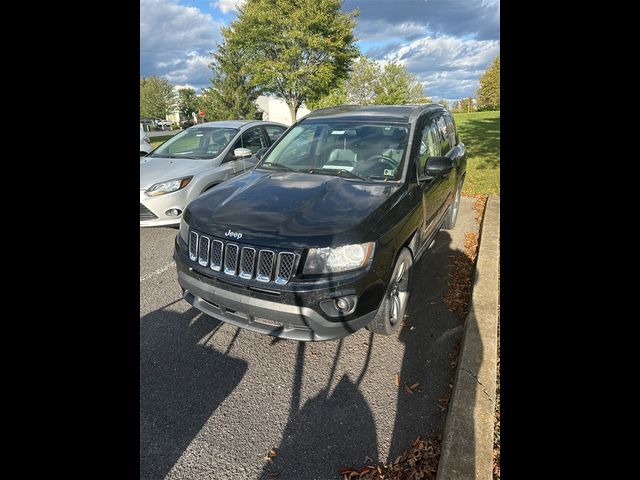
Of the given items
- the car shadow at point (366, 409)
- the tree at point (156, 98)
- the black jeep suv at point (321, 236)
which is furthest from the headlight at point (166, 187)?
the tree at point (156, 98)

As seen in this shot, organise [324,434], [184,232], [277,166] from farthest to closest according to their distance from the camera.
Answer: [277,166] → [184,232] → [324,434]

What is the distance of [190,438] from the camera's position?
232 cm

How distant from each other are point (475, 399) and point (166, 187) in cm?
473

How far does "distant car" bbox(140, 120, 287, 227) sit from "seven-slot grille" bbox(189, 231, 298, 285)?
99.9 inches

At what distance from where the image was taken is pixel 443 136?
508 cm

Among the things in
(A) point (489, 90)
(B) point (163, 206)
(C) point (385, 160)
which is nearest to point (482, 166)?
(C) point (385, 160)

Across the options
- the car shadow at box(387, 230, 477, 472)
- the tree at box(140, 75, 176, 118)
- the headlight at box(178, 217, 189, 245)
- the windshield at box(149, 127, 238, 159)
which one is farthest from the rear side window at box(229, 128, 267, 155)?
the tree at box(140, 75, 176, 118)

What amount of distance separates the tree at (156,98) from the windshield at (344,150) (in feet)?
203

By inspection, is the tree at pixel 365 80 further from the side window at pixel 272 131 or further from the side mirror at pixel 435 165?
the side mirror at pixel 435 165

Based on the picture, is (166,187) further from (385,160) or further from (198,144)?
(385,160)
